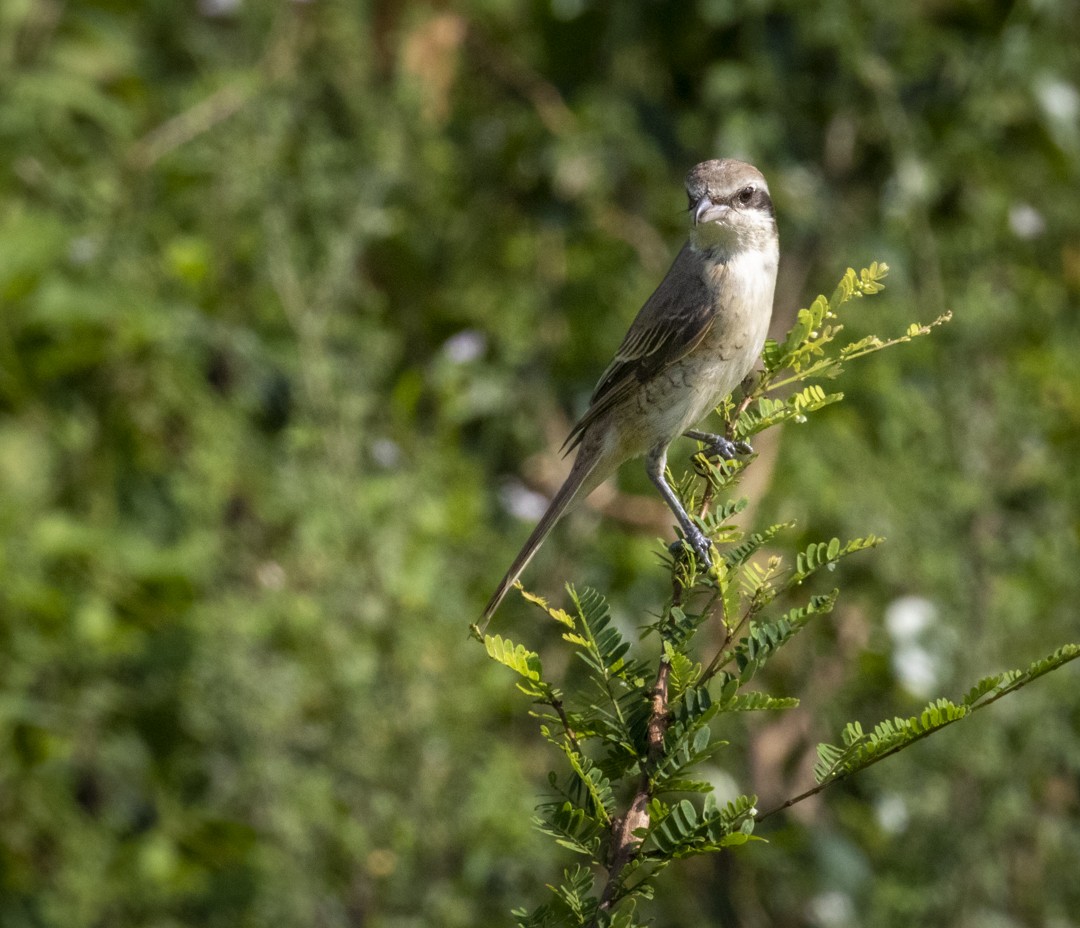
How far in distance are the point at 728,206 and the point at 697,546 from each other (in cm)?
172

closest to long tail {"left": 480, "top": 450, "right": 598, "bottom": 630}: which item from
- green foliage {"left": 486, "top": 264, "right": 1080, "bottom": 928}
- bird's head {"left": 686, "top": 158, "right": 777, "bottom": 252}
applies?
bird's head {"left": 686, "top": 158, "right": 777, "bottom": 252}

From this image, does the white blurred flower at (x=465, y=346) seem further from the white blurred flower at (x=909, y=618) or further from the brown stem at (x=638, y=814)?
the brown stem at (x=638, y=814)

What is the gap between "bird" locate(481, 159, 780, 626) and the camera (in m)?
4.06

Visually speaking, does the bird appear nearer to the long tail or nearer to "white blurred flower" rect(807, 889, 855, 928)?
the long tail

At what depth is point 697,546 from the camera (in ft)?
8.43

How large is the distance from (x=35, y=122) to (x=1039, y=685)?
4137mm

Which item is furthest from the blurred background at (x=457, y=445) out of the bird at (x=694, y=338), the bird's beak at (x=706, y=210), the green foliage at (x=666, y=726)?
the green foliage at (x=666, y=726)

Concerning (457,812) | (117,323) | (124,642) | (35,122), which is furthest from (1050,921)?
(35,122)

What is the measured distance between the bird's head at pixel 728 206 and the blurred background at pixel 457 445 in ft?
3.51

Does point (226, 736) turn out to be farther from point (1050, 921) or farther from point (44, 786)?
point (1050, 921)

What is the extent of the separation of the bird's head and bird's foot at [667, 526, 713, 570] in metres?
1.46

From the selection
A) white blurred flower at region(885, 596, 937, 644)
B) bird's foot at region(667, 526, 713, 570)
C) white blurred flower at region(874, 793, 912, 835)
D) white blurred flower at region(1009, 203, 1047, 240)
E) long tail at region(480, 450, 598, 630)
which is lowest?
white blurred flower at region(874, 793, 912, 835)

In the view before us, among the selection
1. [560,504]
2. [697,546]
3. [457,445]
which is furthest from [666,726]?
[457,445]

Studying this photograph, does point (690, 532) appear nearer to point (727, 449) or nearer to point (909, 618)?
point (727, 449)
